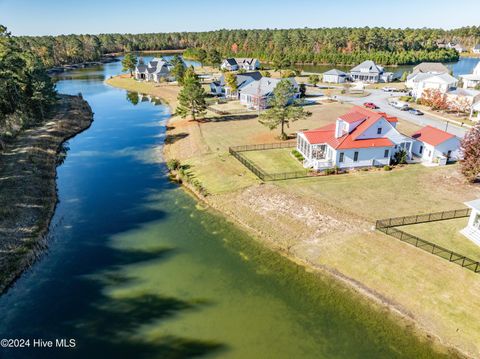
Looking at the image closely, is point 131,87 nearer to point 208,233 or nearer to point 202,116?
point 202,116

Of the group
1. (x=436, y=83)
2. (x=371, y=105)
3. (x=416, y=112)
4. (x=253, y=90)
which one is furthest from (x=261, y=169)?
(x=436, y=83)

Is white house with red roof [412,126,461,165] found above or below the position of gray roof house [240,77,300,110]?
below

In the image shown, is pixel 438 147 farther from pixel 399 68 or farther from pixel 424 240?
pixel 399 68

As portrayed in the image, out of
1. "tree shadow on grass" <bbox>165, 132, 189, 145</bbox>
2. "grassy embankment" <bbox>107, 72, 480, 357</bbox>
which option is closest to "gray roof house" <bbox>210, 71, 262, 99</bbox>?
"tree shadow on grass" <bbox>165, 132, 189, 145</bbox>

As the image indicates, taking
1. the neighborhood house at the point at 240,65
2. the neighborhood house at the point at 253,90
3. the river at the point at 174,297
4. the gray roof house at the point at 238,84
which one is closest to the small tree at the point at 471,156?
the river at the point at 174,297

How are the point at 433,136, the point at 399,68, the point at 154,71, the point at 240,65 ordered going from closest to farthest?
the point at 433,136 < the point at 154,71 < the point at 240,65 < the point at 399,68

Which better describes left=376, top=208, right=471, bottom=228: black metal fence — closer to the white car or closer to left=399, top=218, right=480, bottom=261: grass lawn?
left=399, top=218, right=480, bottom=261: grass lawn
